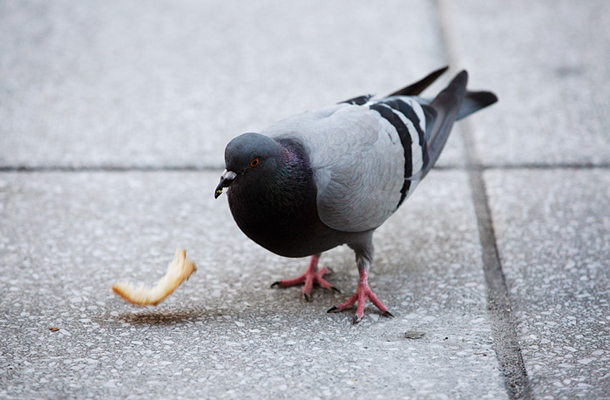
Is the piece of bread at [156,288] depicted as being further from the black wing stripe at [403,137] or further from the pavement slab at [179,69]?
the pavement slab at [179,69]

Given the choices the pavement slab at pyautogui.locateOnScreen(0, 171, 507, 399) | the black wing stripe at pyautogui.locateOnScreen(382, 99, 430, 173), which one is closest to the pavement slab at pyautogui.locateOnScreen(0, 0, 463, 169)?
the pavement slab at pyautogui.locateOnScreen(0, 171, 507, 399)

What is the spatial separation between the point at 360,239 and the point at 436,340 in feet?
2.01

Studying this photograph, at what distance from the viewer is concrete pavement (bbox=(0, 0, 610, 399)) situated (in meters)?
2.73

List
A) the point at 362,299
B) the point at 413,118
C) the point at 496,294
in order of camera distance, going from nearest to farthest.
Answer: the point at 362,299 → the point at 496,294 → the point at 413,118

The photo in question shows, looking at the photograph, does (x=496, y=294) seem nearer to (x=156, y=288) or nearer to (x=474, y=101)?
(x=474, y=101)

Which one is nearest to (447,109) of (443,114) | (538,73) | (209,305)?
(443,114)

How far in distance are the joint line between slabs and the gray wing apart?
24.9 inches

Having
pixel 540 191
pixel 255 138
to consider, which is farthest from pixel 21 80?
pixel 540 191

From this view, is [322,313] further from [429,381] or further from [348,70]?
[348,70]

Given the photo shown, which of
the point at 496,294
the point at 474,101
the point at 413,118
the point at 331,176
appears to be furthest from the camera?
the point at 474,101

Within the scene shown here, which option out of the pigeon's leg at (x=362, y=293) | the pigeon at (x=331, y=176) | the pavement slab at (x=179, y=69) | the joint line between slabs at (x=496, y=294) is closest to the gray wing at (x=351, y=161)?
the pigeon at (x=331, y=176)

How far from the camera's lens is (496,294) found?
3.29 metres

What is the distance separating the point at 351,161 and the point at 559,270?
122 centimetres

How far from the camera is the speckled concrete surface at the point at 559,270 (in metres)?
2.68
